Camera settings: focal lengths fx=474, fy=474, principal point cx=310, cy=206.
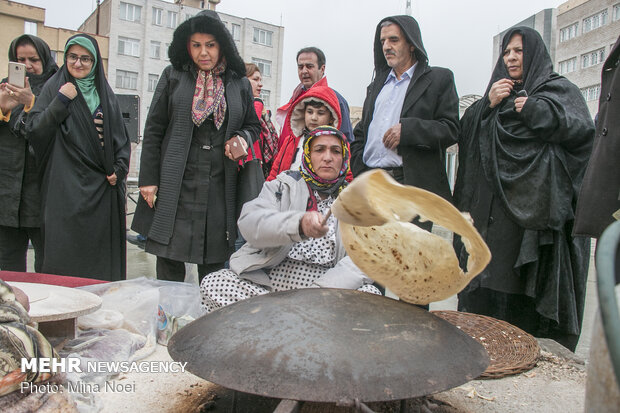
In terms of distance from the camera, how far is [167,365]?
217 centimetres

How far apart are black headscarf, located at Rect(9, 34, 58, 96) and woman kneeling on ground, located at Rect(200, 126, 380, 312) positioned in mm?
2399

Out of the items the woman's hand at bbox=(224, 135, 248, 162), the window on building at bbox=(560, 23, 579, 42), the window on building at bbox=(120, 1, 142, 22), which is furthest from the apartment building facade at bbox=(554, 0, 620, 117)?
the woman's hand at bbox=(224, 135, 248, 162)

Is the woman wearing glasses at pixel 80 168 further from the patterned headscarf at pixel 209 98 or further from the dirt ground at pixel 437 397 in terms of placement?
the dirt ground at pixel 437 397

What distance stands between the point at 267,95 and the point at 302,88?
28.0 metres

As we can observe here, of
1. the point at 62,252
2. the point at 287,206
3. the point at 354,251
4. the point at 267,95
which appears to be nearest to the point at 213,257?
the point at 287,206

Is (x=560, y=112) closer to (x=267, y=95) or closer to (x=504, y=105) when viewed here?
(x=504, y=105)

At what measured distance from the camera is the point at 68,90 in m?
3.23

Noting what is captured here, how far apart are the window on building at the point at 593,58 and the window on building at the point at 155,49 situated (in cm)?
2571

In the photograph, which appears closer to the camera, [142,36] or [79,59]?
[79,59]

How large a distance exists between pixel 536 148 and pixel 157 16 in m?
30.2

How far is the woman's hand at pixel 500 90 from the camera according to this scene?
3.00m

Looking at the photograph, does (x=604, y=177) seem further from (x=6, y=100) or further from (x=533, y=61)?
(x=6, y=100)

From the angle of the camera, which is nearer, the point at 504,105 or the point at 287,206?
the point at 287,206

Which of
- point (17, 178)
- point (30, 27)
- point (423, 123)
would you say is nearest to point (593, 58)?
point (30, 27)
